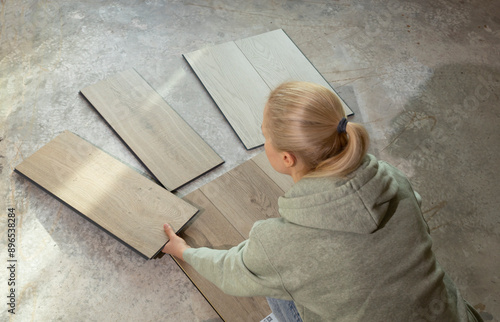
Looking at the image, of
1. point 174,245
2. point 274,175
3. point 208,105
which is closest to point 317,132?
point 174,245

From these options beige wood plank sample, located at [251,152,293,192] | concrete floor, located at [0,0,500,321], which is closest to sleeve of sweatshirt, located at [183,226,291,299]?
concrete floor, located at [0,0,500,321]

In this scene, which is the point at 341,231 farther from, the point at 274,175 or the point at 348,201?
the point at 274,175

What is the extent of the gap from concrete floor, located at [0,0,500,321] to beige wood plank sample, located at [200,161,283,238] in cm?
12

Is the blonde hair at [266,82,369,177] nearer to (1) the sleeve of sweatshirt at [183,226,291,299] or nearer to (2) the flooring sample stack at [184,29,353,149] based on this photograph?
(1) the sleeve of sweatshirt at [183,226,291,299]

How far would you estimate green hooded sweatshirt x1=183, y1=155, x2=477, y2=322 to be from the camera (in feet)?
3.85

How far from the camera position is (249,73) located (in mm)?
2846

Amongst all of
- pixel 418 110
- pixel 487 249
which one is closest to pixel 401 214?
pixel 487 249

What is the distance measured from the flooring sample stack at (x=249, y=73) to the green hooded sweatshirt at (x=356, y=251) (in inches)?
50.9

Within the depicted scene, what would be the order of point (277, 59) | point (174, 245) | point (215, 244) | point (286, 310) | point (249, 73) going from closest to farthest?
point (286, 310)
point (174, 245)
point (215, 244)
point (249, 73)
point (277, 59)

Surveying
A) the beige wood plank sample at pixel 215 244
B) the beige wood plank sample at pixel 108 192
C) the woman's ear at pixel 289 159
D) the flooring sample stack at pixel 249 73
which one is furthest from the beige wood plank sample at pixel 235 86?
the woman's ear at pixel 289 159

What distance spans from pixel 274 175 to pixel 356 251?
3.93 feet

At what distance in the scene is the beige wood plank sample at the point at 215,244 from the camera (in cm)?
191

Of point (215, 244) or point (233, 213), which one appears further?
point (233, 213)

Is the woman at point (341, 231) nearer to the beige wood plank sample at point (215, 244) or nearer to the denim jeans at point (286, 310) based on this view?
the denim jeans at point (286, 310)
